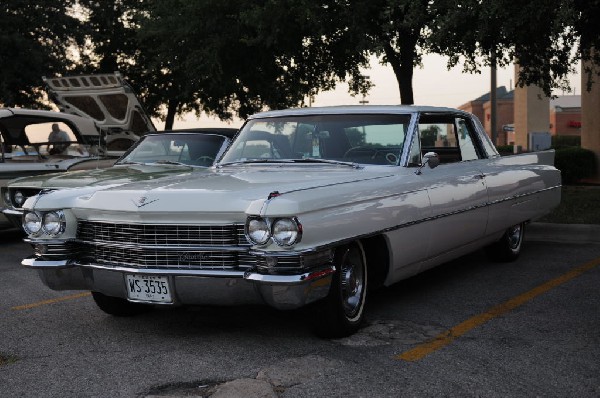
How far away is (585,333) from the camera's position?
530 cm

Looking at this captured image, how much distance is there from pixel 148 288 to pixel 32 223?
112cm

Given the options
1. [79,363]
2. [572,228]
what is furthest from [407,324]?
[572,228]

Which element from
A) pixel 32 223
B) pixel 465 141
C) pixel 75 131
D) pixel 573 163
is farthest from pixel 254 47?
pixel 32 223

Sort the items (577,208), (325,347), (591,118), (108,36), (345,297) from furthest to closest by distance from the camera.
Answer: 1. (108,36)
2. (591,118)
3. (577,208)
4. (345,297)
5. (325,347)

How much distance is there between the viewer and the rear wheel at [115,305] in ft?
19.4

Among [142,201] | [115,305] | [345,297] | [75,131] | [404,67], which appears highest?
[404,67]

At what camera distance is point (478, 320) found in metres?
5.71

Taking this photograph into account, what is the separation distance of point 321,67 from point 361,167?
1415 cm

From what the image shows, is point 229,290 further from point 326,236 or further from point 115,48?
point 115,48

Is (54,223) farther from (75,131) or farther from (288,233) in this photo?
(75,131)

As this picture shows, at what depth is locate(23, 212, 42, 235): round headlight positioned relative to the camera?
17.9ft

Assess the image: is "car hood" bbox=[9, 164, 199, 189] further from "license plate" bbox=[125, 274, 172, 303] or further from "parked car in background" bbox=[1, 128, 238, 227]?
"license plate" bbox=[125, 274, 172, 303]

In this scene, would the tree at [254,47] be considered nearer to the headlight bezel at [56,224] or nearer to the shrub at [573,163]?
the shrub at [573,163]

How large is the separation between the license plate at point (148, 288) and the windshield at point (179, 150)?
3.95 m
